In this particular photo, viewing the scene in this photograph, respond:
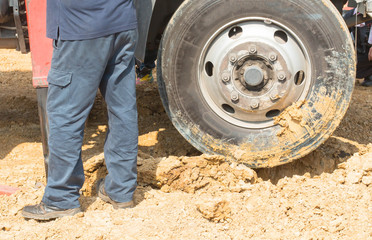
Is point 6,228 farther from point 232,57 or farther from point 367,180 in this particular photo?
point 367,180

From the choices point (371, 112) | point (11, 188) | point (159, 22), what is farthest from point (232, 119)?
point (371, 112)

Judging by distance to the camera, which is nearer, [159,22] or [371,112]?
[159,22]

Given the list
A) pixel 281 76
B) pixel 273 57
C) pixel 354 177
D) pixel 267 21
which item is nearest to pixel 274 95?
pixel 281 76

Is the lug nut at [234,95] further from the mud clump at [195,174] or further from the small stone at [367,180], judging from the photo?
the small stone at [367,180]

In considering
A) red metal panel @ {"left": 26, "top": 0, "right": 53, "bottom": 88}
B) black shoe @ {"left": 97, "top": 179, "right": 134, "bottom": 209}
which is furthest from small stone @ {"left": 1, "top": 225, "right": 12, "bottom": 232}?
red metal panel @ {"left": 26, "top": 0, "right": 53, "bottom": 88}

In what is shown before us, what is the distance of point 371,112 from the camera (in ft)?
18.1

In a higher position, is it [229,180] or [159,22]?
[159,22]

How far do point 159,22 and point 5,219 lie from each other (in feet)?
6.09

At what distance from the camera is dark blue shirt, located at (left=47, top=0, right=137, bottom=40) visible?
268 cm

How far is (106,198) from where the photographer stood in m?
3.15

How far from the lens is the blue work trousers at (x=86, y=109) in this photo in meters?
2.74

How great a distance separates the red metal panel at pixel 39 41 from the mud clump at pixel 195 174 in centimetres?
95

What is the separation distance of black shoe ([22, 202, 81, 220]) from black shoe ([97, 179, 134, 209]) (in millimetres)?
269

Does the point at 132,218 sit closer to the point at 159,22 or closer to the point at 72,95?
the point at 72,95
